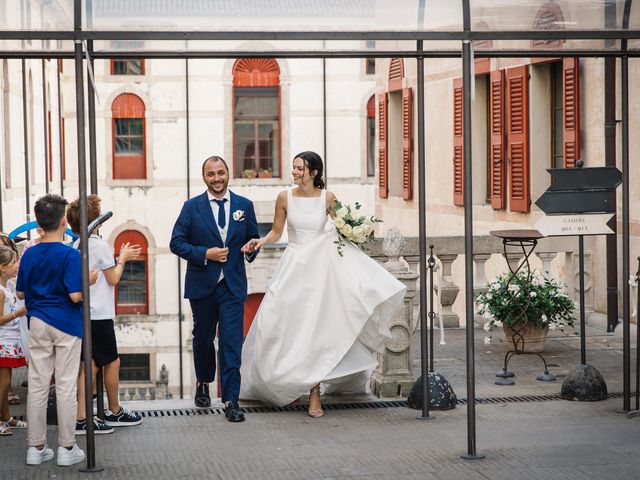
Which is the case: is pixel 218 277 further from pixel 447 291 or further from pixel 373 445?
pixel 447 291

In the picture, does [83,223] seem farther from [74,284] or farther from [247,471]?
[247,471]

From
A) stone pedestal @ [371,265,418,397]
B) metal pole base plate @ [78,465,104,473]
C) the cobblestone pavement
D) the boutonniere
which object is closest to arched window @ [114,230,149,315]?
the cobblestone pavement

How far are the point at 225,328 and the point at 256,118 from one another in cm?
2380

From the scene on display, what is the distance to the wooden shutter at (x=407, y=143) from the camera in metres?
21.3

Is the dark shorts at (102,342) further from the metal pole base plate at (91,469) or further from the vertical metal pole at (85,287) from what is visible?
the metal pole base plate at (91,469)

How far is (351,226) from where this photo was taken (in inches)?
323

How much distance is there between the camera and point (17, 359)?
7.48 meters

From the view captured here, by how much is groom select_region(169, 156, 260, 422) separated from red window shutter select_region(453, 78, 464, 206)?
35.9 feet

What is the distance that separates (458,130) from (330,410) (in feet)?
36.9

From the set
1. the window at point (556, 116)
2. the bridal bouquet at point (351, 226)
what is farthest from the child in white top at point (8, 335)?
the window at point (556, 116)

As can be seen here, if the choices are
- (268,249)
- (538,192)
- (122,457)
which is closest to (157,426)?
(122,457)

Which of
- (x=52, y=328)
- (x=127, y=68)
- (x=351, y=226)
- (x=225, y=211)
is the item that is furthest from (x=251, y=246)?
(x=127, y=68)

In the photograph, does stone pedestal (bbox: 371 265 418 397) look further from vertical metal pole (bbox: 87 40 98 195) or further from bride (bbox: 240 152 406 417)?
vertical metal pole (bbox: 87 40 98 195)

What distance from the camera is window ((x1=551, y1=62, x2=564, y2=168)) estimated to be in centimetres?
1581
